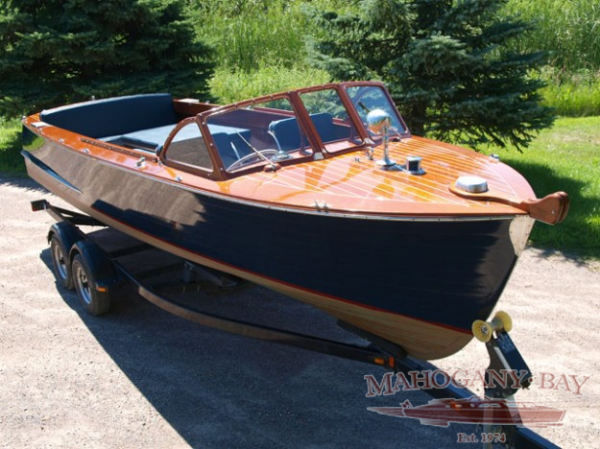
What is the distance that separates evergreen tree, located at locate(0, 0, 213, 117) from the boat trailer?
3873mm

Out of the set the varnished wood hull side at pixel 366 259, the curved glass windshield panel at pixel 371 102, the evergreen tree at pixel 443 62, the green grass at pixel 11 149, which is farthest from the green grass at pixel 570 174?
the green grass at pixel 11 149

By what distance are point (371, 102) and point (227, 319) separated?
2060mm

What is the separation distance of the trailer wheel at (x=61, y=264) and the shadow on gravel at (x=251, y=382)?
0.65ft

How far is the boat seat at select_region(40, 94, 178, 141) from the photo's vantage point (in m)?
6.48

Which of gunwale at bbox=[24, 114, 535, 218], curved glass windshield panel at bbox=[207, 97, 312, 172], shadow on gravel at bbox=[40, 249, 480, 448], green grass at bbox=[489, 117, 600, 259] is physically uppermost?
curved glass windshield panel at bbox=[207, 97, 312, 172]

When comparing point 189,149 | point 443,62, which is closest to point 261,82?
point 443,62

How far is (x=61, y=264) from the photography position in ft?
18.3

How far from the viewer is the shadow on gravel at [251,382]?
3596 millimetres

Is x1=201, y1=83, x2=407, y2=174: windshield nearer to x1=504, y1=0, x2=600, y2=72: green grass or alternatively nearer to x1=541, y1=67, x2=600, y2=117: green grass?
x1=541, y1=67, x2=600, y2=117: green grass

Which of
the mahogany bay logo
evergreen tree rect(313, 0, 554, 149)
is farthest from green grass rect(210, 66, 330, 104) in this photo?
the mahogany bay logo

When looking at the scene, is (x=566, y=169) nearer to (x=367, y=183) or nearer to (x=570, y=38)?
(x=570, y=38)

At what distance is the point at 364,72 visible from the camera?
26.2 feet

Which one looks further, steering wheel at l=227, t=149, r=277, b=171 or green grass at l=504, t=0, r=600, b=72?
green grass at l=504, t=0, r=600, b=72

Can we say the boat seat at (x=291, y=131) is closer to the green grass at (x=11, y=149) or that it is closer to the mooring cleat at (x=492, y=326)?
the mooring cleat at (x=492, y=326)
